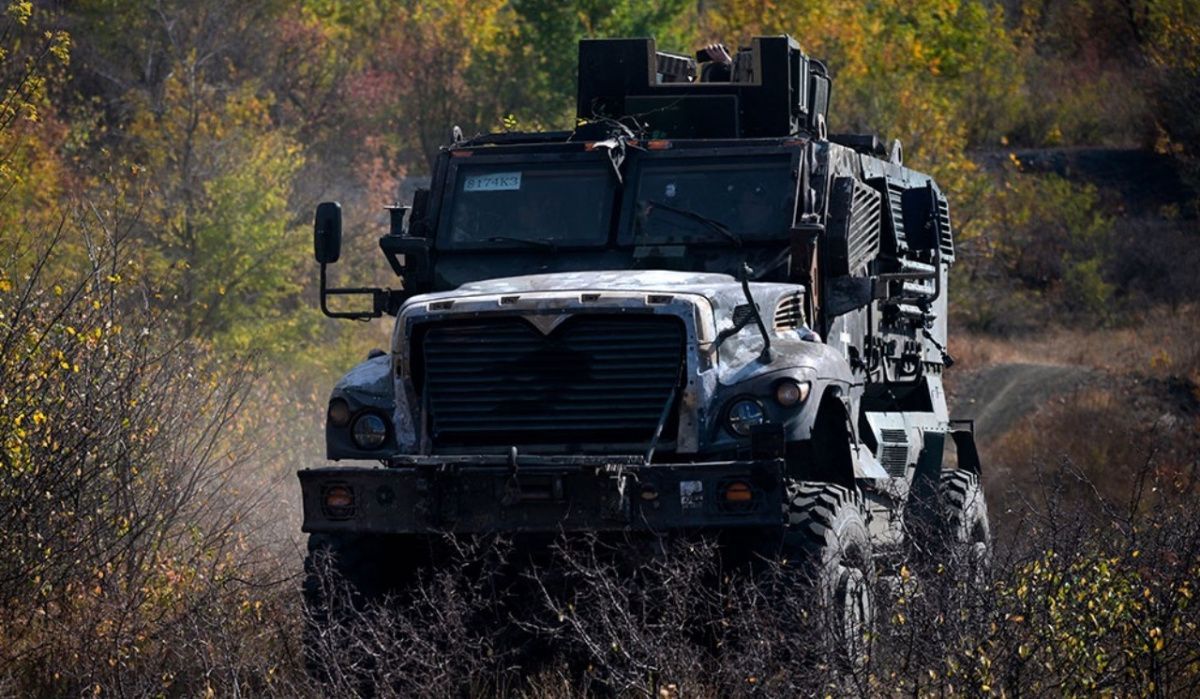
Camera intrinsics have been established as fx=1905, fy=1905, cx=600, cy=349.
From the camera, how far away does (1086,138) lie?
1619 inches

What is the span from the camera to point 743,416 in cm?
812

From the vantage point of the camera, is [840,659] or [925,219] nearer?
[840,659]

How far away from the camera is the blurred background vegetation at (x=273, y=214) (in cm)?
923

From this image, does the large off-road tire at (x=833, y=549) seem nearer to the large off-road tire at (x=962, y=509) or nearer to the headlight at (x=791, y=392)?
the headlight at (x=791, y=392)

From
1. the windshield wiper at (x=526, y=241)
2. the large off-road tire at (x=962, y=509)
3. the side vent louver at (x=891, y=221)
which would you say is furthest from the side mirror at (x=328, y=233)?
the large off-road tire at (x=962, y=509)

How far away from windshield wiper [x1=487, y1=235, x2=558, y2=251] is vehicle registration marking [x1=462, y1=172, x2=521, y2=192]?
293 mm

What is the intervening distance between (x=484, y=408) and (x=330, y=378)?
1481 centimetres

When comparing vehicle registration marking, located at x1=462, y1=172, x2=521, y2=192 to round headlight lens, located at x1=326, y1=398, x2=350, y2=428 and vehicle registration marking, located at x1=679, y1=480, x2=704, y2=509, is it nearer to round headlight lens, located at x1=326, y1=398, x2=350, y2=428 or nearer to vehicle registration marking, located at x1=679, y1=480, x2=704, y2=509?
round headlight lens, located at x1=326, y1=398, x2=350, y2=428

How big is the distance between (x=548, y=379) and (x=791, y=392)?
1.08 metres

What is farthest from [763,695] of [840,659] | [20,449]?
[20,449]

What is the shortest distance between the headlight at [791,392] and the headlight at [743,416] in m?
0.10

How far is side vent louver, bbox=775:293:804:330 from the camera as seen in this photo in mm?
8844

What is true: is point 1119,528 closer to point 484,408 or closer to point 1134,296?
point 484,408

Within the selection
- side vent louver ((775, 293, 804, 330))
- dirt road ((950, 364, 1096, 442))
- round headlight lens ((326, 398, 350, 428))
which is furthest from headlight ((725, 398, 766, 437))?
dirt road ((950, 364, 1096, 442))
